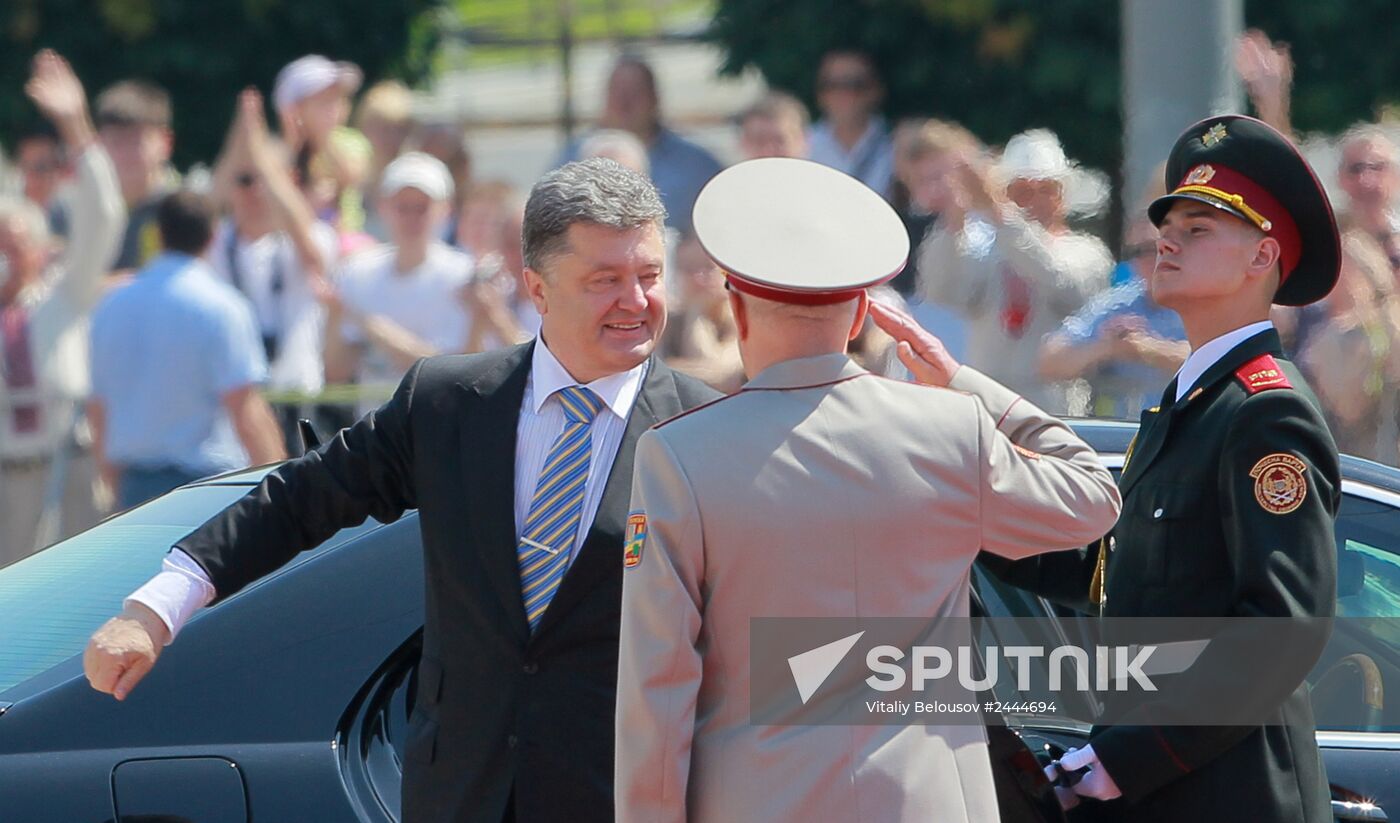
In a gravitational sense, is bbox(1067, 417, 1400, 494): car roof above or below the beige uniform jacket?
below

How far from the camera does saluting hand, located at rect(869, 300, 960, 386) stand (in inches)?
114

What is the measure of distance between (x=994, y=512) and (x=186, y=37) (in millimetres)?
10916

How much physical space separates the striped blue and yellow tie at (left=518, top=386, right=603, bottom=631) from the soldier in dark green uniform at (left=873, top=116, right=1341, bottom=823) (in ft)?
2.02

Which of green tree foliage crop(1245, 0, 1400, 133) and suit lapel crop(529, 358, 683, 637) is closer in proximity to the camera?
suit lapel crop(529, 358, 683, 637)

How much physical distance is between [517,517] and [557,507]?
68 millimetres

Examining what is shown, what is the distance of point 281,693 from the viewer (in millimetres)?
3350

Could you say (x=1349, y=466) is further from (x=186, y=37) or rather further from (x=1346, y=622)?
(x=186, y=37)

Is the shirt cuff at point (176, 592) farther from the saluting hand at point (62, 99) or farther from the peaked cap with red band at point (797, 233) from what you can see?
the saluting hand at point (62, 99)

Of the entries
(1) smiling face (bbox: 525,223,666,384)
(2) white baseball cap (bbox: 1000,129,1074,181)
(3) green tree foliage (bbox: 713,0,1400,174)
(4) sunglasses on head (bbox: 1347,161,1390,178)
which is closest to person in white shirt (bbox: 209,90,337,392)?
(2) white baseball cap (bbox: 1000,129,1074,181)

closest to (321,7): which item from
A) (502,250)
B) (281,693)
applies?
(502,250)

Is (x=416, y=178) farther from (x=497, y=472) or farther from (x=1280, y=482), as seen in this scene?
(x=1280, y=482)

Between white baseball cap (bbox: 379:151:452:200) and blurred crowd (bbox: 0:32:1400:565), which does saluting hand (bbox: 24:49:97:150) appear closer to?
blurred crowd (bbox: 0:32:1400:565)

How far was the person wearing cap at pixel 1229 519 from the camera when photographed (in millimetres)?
2879

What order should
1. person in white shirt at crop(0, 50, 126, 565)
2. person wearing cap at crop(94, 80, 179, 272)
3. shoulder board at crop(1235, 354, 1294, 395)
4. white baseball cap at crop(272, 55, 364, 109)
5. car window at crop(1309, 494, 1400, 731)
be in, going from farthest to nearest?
white baseball cap at crop(272, 55, 364, 109)
person wearing cap at crop(94, 80, 179, 272)
person in white shirt at crop(0, 50, 126, 565)
car window at crop(1309, 494, 1400, 731)
shoulder board at crop(1235, 354, 1294, 395)
